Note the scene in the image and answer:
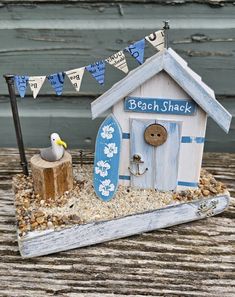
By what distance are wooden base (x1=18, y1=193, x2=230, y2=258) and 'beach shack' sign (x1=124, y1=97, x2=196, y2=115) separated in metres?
0.22

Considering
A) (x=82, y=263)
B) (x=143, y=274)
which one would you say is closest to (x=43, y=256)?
(x=82, y=263)

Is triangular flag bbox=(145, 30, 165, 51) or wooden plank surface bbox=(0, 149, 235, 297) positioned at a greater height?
triangular flag bbox=(145, 30, 165, 51)

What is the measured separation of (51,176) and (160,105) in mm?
295

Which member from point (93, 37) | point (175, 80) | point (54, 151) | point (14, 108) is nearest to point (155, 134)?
point (175, 80)

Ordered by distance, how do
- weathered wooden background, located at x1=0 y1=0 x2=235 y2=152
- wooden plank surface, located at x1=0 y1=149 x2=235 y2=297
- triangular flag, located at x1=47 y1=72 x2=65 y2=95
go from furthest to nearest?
weathered wooden background, located at x1=0 y1=0 x2=235 y2=152, triangular flag, located at x1=47 y1=72 x2=65 y2=95, wooden plank surface, located at x1=0 y1=149 x2=235 y2=297

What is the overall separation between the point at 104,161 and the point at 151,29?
1.54ft

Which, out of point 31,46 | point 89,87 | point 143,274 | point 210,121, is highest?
point 31,46

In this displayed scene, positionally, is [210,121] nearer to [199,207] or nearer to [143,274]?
[199,207]

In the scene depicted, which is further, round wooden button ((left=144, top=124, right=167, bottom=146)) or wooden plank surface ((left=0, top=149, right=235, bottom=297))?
round wooden button ((left=144, top=124, right=167, bottom=146))

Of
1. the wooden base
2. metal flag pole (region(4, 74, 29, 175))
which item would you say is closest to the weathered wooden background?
metal flag pole (region(4, 74, 29, 175))

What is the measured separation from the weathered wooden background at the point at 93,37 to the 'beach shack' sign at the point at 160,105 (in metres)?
0.36

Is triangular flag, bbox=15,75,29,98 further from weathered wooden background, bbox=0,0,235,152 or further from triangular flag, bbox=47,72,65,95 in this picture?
weathered wooden background, bbox=0,0,235,152

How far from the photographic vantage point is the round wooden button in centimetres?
86

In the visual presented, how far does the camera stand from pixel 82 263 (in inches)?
31.9
